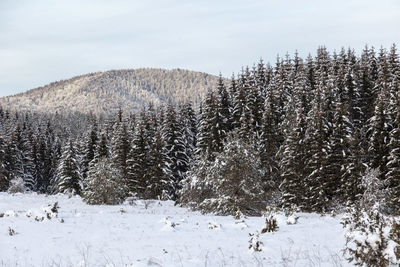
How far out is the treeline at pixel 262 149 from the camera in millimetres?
27031

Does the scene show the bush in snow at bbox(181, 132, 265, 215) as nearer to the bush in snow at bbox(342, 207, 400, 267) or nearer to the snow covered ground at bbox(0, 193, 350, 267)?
the snow covered ground at bbox(0, 193, 350, 267)

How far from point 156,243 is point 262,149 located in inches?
1385

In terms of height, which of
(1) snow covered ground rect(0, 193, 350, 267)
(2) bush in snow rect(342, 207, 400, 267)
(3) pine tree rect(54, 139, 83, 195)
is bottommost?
(3) pine tree rect(54, 139, 83, 195)

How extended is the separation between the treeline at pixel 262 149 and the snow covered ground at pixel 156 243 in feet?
37.2

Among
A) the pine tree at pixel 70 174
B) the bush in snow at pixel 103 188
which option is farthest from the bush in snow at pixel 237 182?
the pine tree at pixel 70 174

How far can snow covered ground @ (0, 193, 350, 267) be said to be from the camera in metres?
7.23

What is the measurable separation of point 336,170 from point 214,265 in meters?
31.3

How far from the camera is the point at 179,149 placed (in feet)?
155

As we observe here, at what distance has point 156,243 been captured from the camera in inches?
348

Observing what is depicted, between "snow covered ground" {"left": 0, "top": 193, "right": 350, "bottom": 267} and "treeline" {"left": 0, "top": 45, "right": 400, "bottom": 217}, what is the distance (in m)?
11.3

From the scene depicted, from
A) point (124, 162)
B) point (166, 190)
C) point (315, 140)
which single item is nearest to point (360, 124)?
point (315, 140)

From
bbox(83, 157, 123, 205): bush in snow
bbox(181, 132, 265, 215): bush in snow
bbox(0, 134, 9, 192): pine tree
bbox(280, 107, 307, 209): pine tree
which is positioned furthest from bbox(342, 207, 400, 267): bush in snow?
bbox(0, 134, 9, 192): pine tree

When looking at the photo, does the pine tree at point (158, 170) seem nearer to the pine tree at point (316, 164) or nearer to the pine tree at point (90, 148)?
the pine tree at point (90, 148)

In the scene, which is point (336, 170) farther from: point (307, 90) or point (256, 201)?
point (307, 90)
